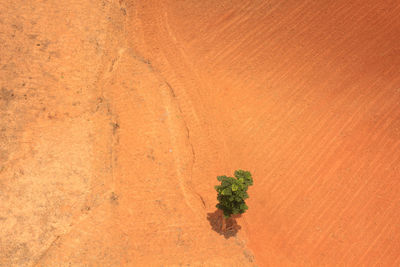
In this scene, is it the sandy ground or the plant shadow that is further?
the plant shadow

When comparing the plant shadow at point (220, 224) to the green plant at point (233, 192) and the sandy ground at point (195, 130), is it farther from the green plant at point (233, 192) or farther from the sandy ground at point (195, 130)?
the green plant at point (233, 192)

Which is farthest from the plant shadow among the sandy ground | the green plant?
the green plant

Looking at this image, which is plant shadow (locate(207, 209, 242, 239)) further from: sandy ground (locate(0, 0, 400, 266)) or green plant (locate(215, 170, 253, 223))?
green plant (locate(215, 170, 253, 223))

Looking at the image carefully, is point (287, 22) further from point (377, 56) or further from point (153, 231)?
point (153, 231)

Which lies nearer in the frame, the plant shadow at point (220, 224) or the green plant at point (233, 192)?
the green plant at point (233, 192)

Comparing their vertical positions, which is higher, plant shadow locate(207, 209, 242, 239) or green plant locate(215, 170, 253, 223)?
green plant locate(215, 170, 253, 223)

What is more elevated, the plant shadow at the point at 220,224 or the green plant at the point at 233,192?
the green plant at the point at 233,192

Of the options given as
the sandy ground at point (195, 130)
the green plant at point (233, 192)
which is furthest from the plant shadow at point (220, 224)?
the green plant at point (233, 192)
